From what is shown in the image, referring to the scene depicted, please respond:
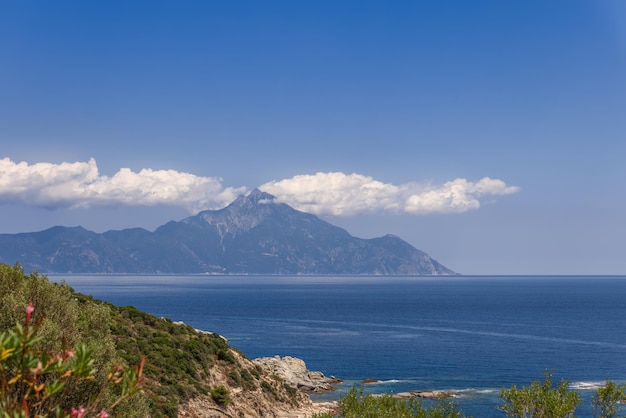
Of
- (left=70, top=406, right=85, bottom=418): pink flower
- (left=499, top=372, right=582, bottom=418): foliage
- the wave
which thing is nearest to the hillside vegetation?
(left=70, top=406, right=85, bottom=418): pink flower

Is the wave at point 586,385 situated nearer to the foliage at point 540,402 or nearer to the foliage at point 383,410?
the foliage at point 383,410

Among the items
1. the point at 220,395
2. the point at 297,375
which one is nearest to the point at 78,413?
the point at 220,395

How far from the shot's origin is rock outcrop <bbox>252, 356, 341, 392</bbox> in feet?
335

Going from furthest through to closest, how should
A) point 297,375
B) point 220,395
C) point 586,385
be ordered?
point 586,385 → point 297,375 → point 220,395

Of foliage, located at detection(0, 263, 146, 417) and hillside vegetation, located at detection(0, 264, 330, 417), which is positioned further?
hillside vegetation, located at detection(0, 264, 330, 417)

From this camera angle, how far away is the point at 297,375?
346 feet

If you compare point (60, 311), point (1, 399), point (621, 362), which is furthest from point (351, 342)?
point (1, 399)

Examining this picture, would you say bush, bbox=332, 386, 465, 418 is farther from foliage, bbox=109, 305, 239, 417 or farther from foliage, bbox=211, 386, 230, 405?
foliage, bbox=211, 386, 230, 405

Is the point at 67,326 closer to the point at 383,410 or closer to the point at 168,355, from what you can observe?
the point at 383,410

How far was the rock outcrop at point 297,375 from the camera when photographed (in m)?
102

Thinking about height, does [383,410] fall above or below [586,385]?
above

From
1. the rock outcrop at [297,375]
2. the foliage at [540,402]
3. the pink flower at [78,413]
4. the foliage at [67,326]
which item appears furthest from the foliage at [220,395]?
the pink flower at [78,413]

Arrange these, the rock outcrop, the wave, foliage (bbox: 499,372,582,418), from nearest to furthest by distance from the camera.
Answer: foliage (bbox: 499,372,582,418), the rock outcrop, the wave

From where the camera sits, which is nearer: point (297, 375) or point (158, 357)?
point (158, 357)
